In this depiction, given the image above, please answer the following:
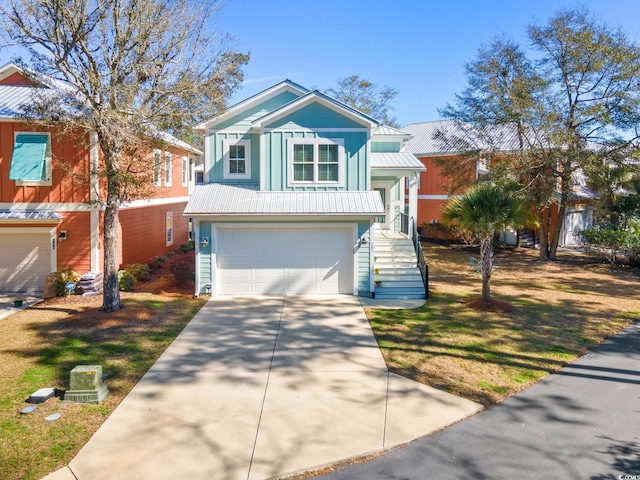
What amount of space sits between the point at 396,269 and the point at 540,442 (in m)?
10.8

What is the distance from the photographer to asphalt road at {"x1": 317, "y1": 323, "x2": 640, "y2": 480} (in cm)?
618

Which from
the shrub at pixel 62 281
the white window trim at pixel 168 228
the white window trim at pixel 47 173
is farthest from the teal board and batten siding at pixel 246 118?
the white window trim at pixel 168 228

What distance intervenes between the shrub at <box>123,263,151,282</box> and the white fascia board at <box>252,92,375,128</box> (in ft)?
23.4

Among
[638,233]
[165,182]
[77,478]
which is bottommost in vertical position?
[77,478]

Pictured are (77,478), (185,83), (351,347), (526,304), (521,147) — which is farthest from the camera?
(521,147)

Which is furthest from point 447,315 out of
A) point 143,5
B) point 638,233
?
point 638,233

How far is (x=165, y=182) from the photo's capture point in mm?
23078

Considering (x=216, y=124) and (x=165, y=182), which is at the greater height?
(x=216, y=124)

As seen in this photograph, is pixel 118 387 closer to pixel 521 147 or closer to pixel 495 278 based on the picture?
pixel 495 278

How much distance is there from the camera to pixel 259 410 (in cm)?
790

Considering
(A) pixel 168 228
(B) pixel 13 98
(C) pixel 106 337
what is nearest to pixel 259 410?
(C) pixel 106 337

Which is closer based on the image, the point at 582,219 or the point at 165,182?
the point at 165,182

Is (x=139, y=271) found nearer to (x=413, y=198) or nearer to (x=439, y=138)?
(x=413, y=198)

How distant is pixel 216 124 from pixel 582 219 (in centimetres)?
2637
